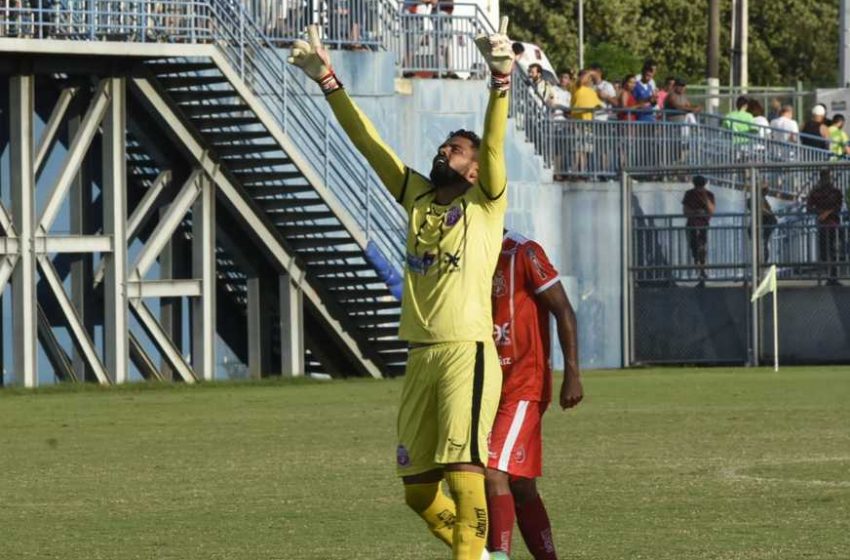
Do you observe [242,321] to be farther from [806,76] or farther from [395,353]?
[806,76]

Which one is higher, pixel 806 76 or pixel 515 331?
pixel 806 76

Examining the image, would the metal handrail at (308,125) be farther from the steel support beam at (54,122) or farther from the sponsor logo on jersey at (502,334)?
the sponsor logo on jersey at (502,334)

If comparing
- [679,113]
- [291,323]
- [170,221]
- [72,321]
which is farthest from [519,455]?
[679,113]

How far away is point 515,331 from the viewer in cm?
1005

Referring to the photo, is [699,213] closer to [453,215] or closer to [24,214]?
[24,214]

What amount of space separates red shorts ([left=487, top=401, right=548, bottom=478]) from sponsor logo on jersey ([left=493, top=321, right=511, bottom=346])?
0.30m

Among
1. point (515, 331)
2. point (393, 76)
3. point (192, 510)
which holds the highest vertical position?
point (393, 76)

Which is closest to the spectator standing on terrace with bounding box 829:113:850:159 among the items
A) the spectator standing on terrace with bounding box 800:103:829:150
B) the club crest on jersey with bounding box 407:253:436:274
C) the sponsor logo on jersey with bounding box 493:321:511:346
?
Result: the spectator standing on terrace with bounding box 800:103:829:150

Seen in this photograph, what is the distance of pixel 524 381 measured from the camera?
32.6ft

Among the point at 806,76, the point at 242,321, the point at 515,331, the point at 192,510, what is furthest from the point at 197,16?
the point at 806,76

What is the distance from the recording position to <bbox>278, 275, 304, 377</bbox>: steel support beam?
29469mm

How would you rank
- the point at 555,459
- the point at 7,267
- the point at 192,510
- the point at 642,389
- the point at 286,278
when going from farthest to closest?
the point at 286,278 < the point at 7,267 < the point at 642,389 < the point at 555,459 < the point at 192,510

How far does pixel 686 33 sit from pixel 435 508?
7568cm

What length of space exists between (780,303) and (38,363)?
11.0 meters
